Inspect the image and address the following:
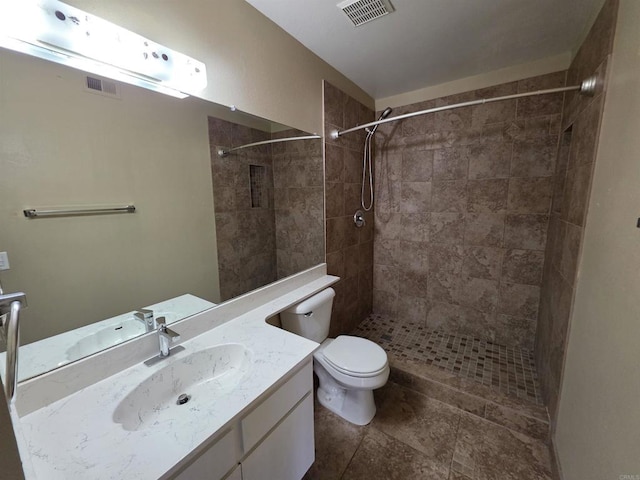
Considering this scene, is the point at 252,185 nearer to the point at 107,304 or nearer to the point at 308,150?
the point at 308,150

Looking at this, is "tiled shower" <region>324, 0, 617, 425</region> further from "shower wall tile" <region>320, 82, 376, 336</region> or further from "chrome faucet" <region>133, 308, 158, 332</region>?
"chrome faucet" <region>133, 308, 158, 332</region>

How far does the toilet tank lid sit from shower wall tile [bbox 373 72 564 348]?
1.17 meters

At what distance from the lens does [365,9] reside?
1.35m

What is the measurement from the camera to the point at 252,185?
1.56 m

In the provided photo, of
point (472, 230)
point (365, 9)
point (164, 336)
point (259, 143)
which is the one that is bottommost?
point (164, 336)

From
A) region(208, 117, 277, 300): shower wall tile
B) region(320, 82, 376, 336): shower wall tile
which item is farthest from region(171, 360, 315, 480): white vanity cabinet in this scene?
region(320, 82, 376, 336): shower wall tile

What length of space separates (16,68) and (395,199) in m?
2.46

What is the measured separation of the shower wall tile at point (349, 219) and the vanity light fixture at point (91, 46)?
1.11 meters

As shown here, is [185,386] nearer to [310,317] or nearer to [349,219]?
[310,317]

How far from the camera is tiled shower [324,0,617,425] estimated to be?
1.79m

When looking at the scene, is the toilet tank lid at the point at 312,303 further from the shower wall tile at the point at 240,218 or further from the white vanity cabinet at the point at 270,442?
the white vanity cabinet at the point at 270,442

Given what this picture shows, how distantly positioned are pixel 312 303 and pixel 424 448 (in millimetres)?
1021

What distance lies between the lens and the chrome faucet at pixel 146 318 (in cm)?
106

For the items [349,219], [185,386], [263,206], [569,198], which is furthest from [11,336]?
[569,198]
